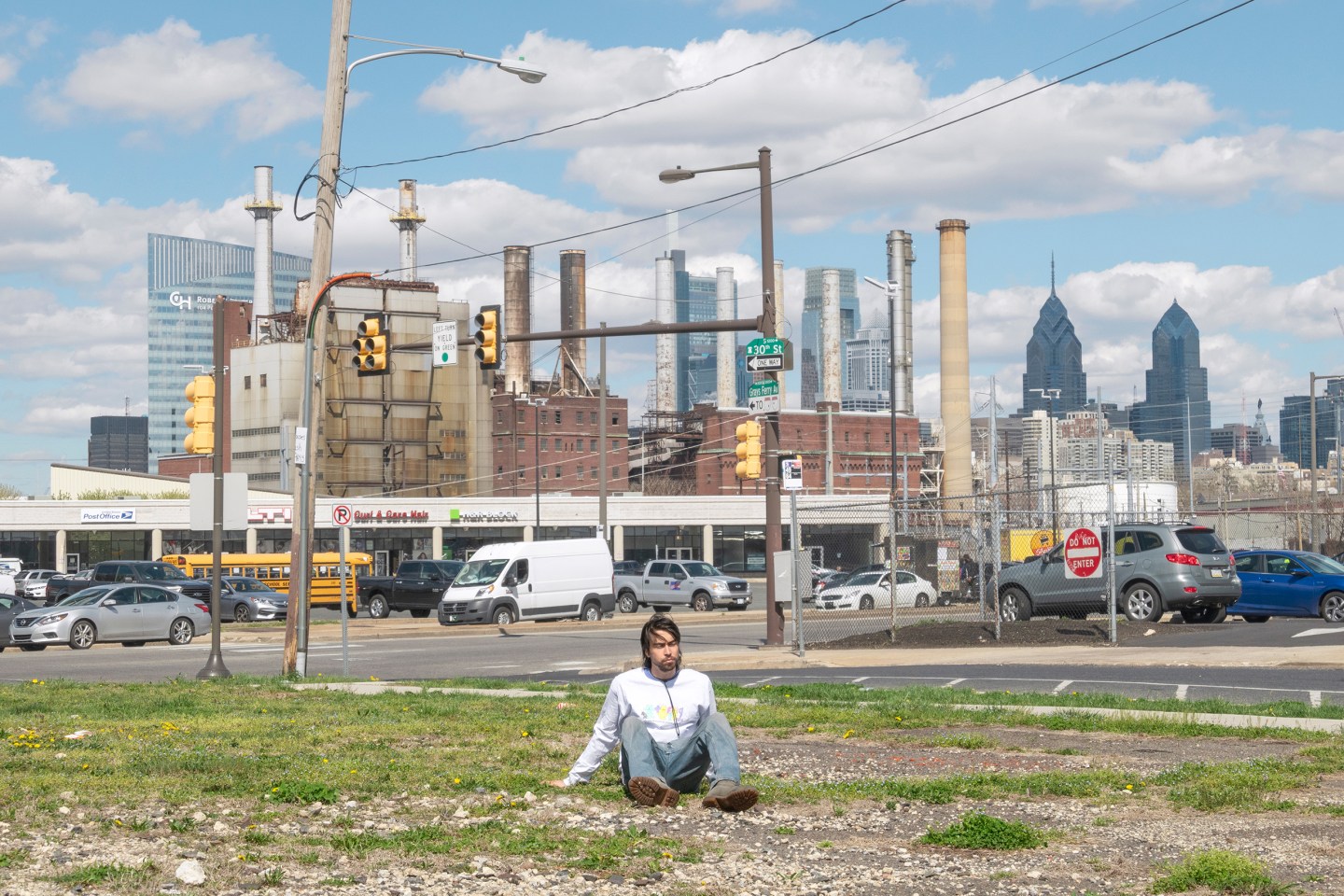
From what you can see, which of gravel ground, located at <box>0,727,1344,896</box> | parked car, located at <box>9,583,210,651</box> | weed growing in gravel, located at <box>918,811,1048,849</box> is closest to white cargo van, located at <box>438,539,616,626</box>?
parked car, located at <box>9,583,210,651</box>

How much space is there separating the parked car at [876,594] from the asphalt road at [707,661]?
740 centimetres

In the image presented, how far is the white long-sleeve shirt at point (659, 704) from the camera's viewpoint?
9570 mm

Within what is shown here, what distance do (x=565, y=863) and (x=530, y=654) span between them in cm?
2209

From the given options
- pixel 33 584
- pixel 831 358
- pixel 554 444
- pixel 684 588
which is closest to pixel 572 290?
pixel 554 444

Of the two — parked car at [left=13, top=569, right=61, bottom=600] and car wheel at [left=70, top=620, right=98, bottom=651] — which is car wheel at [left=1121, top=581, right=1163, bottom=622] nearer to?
car wheel at [left=70, top=620, right=98, bottom=651]

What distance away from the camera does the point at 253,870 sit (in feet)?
24.3

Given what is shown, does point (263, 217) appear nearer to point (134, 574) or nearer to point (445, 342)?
point (134, 574)

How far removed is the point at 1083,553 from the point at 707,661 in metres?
6.90

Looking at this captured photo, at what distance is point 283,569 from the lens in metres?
55.0

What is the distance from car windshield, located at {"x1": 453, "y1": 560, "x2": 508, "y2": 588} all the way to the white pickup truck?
950cm

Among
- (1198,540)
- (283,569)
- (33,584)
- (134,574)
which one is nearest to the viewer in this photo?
(1198,540)

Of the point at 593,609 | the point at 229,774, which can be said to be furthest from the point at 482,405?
the point at 229,774

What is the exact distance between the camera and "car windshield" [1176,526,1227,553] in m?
27.2

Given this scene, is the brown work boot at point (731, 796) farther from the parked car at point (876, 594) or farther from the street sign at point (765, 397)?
the parked car at point (876, 594)
